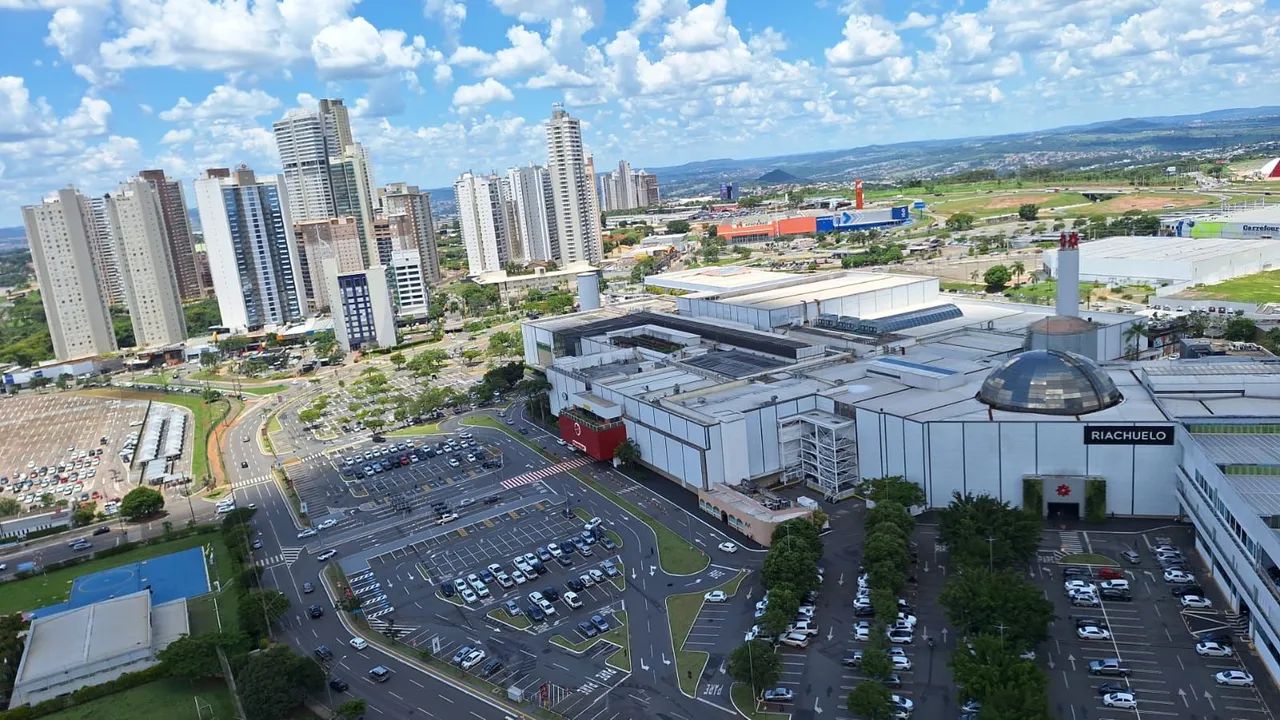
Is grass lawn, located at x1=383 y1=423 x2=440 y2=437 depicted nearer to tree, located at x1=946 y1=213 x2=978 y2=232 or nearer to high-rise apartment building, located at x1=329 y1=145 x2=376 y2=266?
high-rise apartment building, located at x1=329 y1=145 x2=376 y2=266

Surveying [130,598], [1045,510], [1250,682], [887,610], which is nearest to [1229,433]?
[1045,510]

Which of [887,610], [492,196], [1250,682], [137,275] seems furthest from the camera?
[492,196]

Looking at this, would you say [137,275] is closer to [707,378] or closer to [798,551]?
[707,378]

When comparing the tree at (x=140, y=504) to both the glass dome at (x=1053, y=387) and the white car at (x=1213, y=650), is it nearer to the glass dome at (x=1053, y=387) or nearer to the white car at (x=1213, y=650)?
the glass dome at (x=1053, y=387)

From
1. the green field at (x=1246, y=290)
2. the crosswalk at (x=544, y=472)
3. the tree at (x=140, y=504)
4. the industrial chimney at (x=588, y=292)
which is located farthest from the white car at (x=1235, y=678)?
the industrial chimney at (x=588, y=292)

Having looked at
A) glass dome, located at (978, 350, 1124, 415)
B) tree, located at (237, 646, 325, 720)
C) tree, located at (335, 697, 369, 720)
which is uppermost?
glass dome, located at (978, 350, 1124, 415)

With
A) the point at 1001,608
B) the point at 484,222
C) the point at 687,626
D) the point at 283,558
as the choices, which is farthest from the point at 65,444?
the point at 484,222

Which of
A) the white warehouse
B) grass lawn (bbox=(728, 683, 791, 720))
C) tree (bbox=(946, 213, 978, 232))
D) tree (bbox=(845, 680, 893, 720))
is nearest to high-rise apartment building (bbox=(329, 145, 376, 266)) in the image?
tree (bbox=(946, 213, 978, 232))
